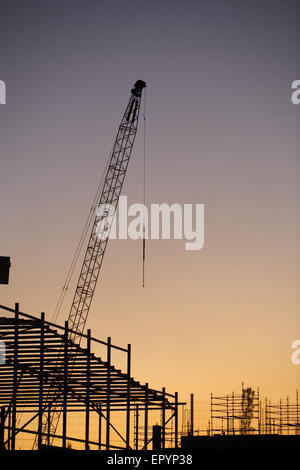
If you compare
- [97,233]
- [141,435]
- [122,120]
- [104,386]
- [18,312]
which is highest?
[122,120]

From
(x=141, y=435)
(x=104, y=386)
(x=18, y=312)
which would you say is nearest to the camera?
(x=18, y=312)

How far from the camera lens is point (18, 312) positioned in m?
34.3

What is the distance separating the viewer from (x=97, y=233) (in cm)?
7438
